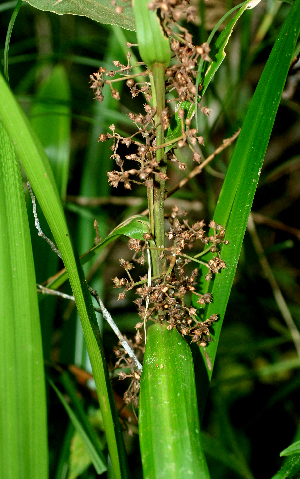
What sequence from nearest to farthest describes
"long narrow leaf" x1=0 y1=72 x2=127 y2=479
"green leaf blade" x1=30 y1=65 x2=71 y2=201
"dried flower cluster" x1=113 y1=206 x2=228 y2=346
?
Result: "long narrow leaf" x1=0 y1=72 x2=127 y2=479 → "dried flower cluster" x1=113 y1=206 x2=228 y2=346 → "green leaf blade" x1=30 y1=65 x2=71 y2=201

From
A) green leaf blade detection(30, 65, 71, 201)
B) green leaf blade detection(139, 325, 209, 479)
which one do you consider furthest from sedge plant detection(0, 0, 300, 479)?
green leaf blade detection(30, 65, 71, 201)

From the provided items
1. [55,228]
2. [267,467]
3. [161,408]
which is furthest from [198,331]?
[267,467]

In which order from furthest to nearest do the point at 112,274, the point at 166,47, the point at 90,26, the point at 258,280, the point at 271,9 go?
the point at 90,26 < the point at 112,274 < the point at 258,280 < the point at 271,9 < the point at 166,47

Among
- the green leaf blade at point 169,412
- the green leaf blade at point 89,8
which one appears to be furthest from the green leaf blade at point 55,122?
the green leaf blade at point 169,412

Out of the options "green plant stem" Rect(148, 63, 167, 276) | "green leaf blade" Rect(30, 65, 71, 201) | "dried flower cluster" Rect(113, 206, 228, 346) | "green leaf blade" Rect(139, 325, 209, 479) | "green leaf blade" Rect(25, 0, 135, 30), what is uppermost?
"green leaf blade" Rect(30, 65, 71, 201)

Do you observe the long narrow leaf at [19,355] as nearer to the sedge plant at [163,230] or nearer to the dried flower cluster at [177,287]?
the sedge plant at [163,230]

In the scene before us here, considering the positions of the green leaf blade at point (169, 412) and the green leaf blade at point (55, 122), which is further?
the green leaf blade at point (55, 122)

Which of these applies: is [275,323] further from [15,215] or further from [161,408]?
[15,215]

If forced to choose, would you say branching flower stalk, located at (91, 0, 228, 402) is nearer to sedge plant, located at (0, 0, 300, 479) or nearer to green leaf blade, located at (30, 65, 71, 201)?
sedge plant, located at (0, 0, 300, 479)
